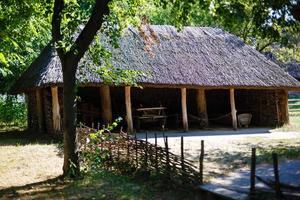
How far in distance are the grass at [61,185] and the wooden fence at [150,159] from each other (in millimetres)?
222

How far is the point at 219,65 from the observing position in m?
Answer: 19.2

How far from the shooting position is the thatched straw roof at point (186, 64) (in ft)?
56.4

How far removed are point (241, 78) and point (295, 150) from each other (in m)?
6.88

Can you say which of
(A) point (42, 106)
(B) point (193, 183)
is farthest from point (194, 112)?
(B) point (193, 183)

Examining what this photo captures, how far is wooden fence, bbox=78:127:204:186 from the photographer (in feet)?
25.9

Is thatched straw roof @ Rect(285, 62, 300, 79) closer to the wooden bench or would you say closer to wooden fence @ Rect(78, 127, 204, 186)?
the wooden bench

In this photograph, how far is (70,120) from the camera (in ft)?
30.3

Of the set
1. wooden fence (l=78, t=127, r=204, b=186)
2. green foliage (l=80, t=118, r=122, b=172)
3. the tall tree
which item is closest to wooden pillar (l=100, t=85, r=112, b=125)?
wooden fence (l=78, t=127, r=204, b=186)

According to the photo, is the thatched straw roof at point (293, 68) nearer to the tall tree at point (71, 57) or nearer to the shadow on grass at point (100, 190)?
the shadow on grass at point (100, 190)

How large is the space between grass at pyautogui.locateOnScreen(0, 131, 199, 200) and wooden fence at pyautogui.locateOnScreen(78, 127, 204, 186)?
22cm

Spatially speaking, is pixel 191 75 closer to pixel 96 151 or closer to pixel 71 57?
pixel 96 151

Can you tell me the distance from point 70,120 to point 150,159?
1809mm

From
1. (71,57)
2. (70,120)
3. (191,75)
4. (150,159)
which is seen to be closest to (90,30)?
(71,57)

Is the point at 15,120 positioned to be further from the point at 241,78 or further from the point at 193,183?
the point at 193,183
